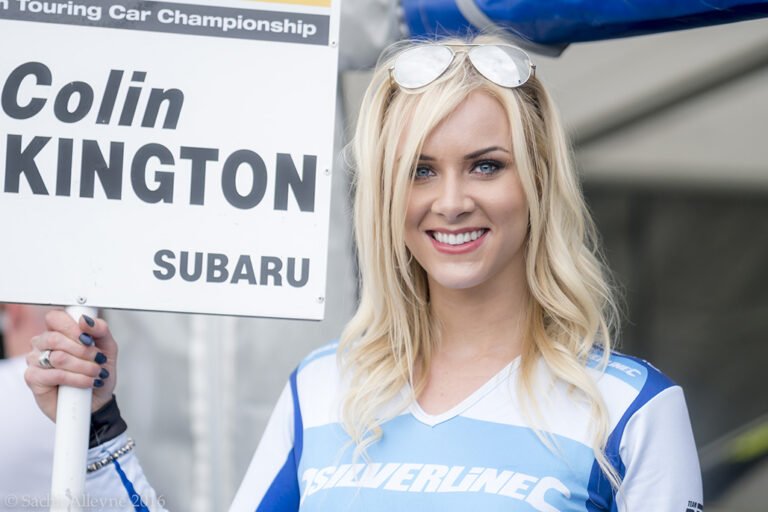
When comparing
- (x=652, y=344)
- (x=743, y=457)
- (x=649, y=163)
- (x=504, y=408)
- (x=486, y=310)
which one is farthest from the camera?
(x=652, y=344)

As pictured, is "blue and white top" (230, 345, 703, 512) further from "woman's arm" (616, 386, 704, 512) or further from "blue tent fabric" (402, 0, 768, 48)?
"blue tent fabric" (402, 0, 768, 48)

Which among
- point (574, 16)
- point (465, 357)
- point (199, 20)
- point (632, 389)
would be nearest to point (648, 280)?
point (574, 16)

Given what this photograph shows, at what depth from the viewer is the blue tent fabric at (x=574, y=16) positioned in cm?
175

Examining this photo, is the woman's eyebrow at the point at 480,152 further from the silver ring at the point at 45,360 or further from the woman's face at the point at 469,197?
the silver ring at the point at 45,360

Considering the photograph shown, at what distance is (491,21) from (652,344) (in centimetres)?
361

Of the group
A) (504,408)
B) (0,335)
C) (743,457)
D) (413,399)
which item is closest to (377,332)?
(413,399)

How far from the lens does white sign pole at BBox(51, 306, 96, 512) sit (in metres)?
1.61

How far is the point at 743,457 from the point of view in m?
4.66

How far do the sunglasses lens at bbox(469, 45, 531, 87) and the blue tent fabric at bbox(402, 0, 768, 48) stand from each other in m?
0.17

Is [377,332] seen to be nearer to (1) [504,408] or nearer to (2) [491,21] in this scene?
(1) [504,408]

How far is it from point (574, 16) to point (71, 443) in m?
1.07

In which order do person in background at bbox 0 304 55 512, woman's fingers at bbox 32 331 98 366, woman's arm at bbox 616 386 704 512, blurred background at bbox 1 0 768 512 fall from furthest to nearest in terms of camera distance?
1. blurred background at bbox 1 0 768 512
2. person in background at bbox 0 304 55 512
3. woman's fingers at bbox 32 331 98 366
4. woman's arm at bbox 616 386 704 512

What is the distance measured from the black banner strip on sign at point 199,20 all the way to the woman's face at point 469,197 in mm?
251

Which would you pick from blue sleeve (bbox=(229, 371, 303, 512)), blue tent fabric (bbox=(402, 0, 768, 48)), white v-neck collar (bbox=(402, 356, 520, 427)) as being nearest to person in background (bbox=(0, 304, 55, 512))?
blue sleeve (bbox=(229, 371, 303, 512))
